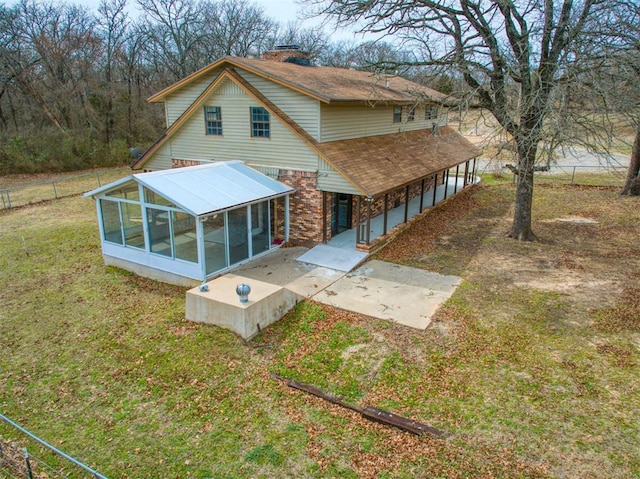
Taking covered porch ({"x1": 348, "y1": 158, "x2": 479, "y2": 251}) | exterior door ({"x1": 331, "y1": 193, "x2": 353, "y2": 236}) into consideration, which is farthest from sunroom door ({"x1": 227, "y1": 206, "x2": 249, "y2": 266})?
exterior door ({"x1": 331, "y1": 193, "x2": 353, "y2": 236})

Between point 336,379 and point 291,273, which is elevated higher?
point 291,273

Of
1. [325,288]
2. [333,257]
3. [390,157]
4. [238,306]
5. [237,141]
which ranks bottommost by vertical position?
[325,288]

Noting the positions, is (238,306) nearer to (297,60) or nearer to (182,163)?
(182,163)

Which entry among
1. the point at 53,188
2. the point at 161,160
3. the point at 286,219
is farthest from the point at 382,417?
the point at 53,188

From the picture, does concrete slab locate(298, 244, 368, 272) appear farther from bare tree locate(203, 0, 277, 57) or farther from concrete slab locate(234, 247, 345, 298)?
bare tree locate(203, 0, 277, 57)

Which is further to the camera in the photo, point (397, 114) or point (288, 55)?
point (397, 114)

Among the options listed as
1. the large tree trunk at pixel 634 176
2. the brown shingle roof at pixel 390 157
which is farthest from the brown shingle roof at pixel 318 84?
the large tree trunk at pixel 634 176

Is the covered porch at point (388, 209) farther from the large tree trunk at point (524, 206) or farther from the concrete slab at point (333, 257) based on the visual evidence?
the large tree trunk at point (524, 206)

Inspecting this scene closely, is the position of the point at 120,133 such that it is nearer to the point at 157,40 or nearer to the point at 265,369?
the point at 157,40
